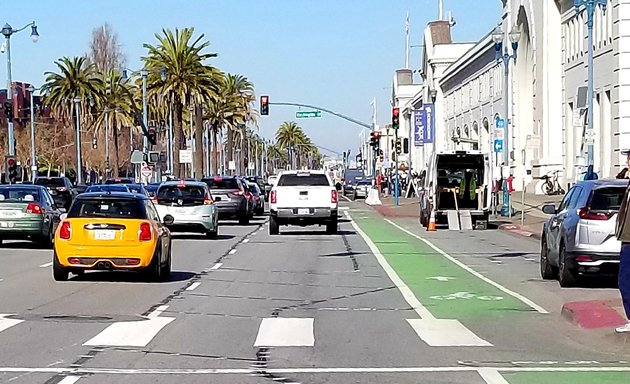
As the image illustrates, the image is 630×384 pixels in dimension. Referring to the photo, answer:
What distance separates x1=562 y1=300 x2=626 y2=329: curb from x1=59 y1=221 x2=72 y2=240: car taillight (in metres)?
8.28

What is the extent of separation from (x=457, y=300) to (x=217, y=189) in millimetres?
25806

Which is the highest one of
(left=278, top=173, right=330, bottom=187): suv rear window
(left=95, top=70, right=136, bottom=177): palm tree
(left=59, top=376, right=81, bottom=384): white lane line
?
(left=95, top=70, right=136, bottom=177): palm tree

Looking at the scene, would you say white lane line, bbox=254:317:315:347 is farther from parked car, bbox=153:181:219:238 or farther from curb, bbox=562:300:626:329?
parked car, bbox=153:181:219:238

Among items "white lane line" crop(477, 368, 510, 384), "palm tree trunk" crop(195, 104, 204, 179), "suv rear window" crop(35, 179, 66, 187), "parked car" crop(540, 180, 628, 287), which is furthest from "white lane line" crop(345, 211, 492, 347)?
"palm tree trunk" crop(195, 104, 204, 179)

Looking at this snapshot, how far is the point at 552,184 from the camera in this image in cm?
5909

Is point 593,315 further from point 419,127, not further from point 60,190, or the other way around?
point 419,127

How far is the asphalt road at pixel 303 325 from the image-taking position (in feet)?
33.1

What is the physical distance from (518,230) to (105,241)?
69.3 feet

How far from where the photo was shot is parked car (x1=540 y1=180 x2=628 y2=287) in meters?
16.9

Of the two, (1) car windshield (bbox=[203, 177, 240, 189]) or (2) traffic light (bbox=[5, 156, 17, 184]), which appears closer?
(1) car windshield (bbox=[203, 177, 240, 189])

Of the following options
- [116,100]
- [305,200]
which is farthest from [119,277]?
[116,100]

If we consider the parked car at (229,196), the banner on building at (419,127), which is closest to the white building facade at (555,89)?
the banner on building at (419,127)

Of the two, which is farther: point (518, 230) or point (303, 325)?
point (518, 230)

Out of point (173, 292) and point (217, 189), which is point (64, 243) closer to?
point (173, 292)
